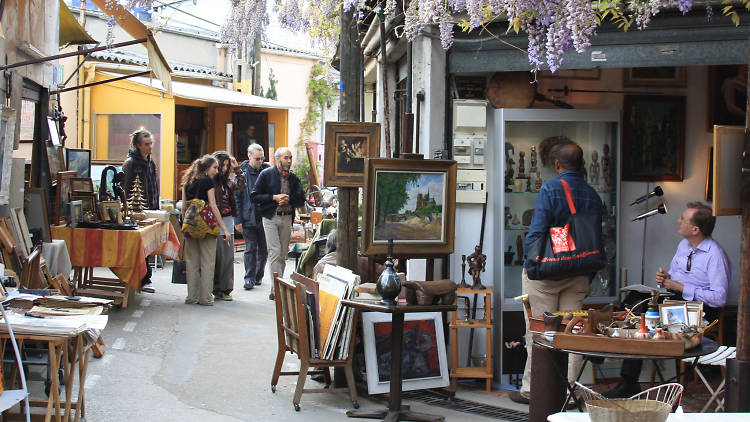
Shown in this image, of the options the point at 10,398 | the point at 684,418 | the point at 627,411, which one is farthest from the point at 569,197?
the point at 10,398

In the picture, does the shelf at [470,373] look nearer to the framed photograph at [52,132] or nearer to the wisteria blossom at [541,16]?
the wisteria blossom at [541,16]

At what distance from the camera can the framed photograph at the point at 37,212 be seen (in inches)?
324

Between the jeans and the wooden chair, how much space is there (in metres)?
4.91

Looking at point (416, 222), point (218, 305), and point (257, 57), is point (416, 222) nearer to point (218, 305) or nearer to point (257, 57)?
point (218, 305)

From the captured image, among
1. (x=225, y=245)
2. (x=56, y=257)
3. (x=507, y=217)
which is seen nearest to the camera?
(x=507, y=217)

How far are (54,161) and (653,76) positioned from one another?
6283 millimetres

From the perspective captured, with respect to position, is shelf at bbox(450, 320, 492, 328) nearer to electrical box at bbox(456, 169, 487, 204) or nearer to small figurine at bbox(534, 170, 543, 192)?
electrical box at bbox(456, 169, 487, 204)

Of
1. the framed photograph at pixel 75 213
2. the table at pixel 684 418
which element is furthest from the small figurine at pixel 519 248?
the framed photograph at pixel 75 213

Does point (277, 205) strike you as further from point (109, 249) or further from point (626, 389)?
point (626, 389)

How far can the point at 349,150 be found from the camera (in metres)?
7.20

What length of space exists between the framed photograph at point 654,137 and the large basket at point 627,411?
5.03 meters

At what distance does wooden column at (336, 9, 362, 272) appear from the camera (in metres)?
7.20

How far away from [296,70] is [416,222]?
21.0 meters

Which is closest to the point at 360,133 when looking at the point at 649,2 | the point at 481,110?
the point at 481,110
